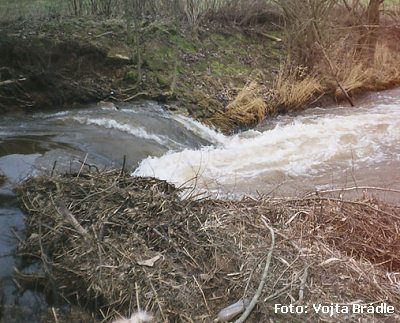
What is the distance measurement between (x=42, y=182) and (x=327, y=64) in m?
7.99

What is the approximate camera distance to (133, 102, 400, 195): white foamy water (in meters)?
7.12

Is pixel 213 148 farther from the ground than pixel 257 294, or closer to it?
closer to it

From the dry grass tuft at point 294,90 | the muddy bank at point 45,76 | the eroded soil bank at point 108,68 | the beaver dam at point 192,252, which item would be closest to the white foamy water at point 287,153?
the dry grass tuft at point 294,90

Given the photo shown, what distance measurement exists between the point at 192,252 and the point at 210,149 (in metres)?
4.54

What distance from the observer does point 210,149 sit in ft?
27.5

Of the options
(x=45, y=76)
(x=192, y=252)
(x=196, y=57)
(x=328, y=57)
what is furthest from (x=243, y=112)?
(x=192, y=252)

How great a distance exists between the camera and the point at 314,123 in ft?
31.7

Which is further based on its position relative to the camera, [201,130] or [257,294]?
[201,130]

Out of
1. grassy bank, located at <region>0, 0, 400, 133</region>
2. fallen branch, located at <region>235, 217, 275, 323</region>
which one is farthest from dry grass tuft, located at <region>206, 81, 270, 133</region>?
fallen branch, located at <region>235, 217, 275, 323</region>

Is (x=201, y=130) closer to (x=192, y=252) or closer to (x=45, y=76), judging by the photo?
(x=45, y=76)

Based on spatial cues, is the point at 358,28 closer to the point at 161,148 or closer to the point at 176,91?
the point at 176,91

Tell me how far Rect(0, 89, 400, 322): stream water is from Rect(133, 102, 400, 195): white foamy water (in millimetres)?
14

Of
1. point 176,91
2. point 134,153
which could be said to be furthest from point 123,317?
point 176,91

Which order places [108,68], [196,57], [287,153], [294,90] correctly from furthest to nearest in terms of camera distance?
[196,57]
[294,90]
[108,68]
[287,153]
